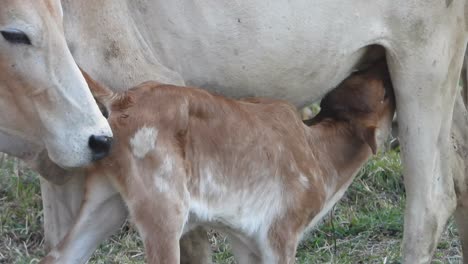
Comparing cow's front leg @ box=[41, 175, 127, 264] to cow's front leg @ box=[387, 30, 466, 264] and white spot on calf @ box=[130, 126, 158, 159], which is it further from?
cow's front leg @ box=[387, 30, 466, 264]

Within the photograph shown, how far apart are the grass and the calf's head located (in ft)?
2.80

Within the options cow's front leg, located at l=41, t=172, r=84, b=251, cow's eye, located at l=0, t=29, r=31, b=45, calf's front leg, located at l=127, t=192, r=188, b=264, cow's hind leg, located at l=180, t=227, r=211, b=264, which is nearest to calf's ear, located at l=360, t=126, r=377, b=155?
cow's hind leg, located at l=180, t=227, r=211, b=264

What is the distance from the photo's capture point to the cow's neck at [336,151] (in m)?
5.04

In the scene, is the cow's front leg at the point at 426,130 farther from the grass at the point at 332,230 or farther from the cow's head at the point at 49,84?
the cow's head at the point at 49,84

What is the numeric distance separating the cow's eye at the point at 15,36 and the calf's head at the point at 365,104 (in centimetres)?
153

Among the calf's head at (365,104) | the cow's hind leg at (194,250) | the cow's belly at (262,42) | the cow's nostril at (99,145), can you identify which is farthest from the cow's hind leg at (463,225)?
the cow's nostril at (99,145)

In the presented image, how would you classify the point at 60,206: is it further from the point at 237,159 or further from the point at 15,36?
the point at 15,36

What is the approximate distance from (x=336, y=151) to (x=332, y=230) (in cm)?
117

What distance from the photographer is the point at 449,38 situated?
534 centimetres

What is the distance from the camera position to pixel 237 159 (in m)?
4.65

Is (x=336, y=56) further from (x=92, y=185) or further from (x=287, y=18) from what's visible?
(x=92, y=185)

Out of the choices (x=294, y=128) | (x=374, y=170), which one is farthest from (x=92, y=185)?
(x=374, y=170)

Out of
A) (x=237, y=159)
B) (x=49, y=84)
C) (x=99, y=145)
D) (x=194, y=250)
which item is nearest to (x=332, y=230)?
(x=194, y=250)

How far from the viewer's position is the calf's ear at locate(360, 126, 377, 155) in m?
5.01
